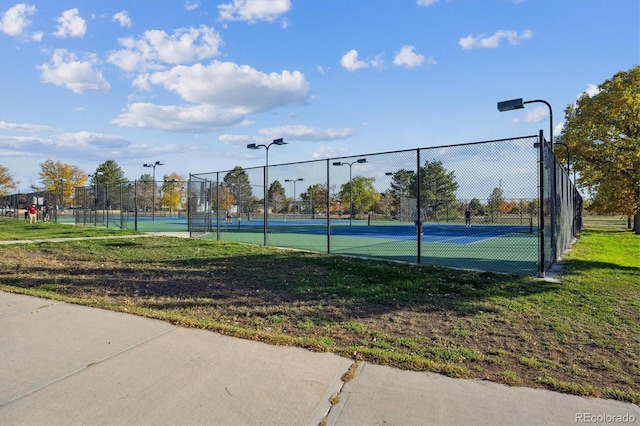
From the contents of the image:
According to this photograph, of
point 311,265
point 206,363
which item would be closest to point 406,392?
point 206,363

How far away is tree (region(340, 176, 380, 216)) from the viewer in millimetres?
20045

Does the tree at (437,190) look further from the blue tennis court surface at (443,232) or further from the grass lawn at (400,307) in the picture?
the grass lawn at (400,307)

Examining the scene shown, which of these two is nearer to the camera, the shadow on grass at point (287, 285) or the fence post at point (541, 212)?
the shadow on grass at point (287, 285)

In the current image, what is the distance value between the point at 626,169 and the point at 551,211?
699 centimetres

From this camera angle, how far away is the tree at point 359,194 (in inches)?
789

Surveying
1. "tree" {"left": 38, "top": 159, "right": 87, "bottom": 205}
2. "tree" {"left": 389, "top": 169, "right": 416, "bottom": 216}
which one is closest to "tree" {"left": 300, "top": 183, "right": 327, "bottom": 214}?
"tree" {"left": 389, "top": 169, "right": 416, "bottom": 216}

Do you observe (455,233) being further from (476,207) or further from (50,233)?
(50,233)

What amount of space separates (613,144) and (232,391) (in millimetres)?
18431

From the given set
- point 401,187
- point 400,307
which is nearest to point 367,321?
point 400,307

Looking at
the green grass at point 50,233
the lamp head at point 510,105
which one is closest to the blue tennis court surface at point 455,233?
the lamp head at point 510,105

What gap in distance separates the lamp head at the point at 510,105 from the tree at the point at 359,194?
930 cm

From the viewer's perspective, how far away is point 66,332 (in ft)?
14.3

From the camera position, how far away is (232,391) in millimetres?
3031

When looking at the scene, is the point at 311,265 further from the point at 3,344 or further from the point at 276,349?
the point at 3,344
